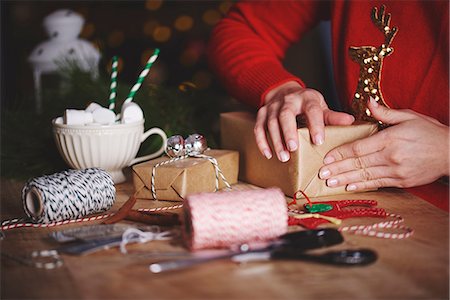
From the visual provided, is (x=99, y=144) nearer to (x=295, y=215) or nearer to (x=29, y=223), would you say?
(x=29, y=223)

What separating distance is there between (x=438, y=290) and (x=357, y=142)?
413mm

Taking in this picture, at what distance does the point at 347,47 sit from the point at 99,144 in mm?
614

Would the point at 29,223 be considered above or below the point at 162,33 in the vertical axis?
below

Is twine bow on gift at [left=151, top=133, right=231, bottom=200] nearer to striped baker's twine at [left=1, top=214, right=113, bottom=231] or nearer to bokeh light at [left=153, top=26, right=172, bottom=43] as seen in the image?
striped baker's twine at [left=1, top=214, right=113, bottom=231]

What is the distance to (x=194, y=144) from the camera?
3.74 feet

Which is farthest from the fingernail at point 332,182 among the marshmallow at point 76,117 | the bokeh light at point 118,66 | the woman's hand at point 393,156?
the bokeh light at point 118,66

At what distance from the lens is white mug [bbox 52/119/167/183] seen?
3.83ft

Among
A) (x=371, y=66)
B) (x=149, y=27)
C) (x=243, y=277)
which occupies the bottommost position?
(x=243, y=277)

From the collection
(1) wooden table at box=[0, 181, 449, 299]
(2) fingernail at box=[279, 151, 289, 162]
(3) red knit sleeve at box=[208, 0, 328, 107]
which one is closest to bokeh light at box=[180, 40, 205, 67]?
(3) red knit sleeve at box=[208, 0, 328, 107]

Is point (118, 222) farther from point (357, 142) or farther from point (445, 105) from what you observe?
point (445, 105)

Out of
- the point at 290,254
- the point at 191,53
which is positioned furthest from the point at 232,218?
the point at 191,53

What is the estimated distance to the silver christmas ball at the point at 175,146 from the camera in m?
1.12

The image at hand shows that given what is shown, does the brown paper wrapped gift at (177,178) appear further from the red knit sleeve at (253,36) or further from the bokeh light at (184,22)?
the bokeh light at (184,22)

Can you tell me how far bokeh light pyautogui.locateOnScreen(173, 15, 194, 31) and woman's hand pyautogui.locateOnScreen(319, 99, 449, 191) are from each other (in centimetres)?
302
